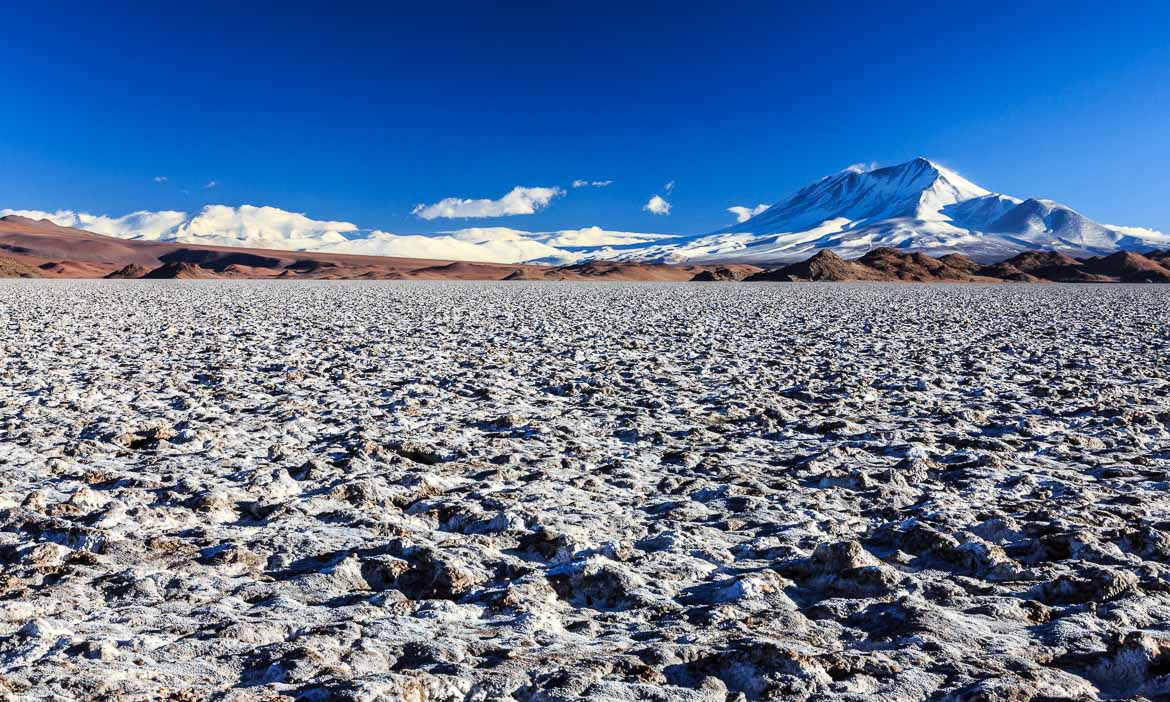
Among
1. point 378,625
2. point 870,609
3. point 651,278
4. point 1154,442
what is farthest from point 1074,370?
point 651,278

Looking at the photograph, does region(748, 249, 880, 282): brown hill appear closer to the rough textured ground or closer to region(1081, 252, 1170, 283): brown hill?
region(1081, 252, 1170, 283): brown hill

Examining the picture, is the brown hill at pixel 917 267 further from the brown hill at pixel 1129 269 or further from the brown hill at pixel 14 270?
the brown hill at pixel 14 270

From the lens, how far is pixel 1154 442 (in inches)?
245

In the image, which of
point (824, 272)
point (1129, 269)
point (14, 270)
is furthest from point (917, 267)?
point (14, 270)

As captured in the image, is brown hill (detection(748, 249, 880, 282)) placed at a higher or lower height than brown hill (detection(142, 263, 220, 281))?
higher

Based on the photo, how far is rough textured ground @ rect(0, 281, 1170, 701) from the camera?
9.04 ft

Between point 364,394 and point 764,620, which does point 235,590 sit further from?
point 364,394

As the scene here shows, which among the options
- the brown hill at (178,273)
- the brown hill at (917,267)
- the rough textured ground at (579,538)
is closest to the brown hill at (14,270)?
the brown hill at (178,273)

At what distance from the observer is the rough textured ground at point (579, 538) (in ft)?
9.04

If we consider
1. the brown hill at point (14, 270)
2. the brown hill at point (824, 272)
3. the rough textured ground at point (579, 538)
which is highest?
the brown hill at point (824, 272)

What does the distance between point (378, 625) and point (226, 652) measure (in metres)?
0.53

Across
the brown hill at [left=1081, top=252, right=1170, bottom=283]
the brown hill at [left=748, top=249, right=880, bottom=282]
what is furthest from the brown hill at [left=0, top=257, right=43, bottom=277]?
the brown hill at [left=1081, top=252, right=1170, bottom=283]

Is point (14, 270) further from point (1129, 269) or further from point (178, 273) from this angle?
point (1129, 269)

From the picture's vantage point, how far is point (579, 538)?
4.04 metres
